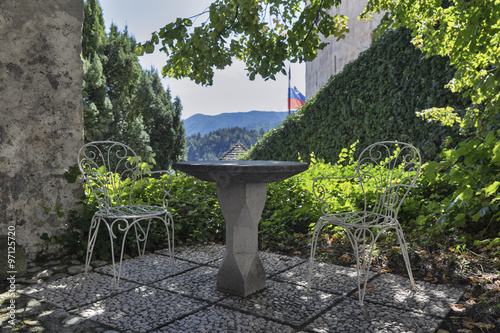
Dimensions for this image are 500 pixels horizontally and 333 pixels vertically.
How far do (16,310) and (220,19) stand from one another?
2.59 meters

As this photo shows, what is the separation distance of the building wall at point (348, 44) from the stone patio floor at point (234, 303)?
11018mm

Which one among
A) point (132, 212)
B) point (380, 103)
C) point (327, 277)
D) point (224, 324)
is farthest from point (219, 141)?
point (224, 324)

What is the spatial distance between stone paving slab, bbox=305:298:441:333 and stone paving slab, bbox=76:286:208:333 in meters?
0.75

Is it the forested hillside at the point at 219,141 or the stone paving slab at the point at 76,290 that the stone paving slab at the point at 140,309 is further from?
the forested hillside at the point at 219,141

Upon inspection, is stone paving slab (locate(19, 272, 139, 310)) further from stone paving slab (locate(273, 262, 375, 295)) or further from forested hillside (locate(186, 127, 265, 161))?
forested hillside (locate(186, 127, 265, 161))

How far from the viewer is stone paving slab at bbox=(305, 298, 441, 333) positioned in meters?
2.14

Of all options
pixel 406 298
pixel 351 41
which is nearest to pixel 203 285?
pixel 406 298

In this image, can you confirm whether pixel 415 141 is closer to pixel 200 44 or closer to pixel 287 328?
pixel 200 44

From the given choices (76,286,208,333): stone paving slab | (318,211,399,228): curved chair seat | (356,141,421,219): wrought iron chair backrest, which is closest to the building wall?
(356,141,421,219): wrought iron chair backrest

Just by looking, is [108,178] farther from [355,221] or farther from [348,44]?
[348,44]

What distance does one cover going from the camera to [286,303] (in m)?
2.50

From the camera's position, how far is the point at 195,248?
3.90 meters

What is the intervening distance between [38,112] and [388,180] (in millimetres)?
2793

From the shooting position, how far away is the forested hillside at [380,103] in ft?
19.3
